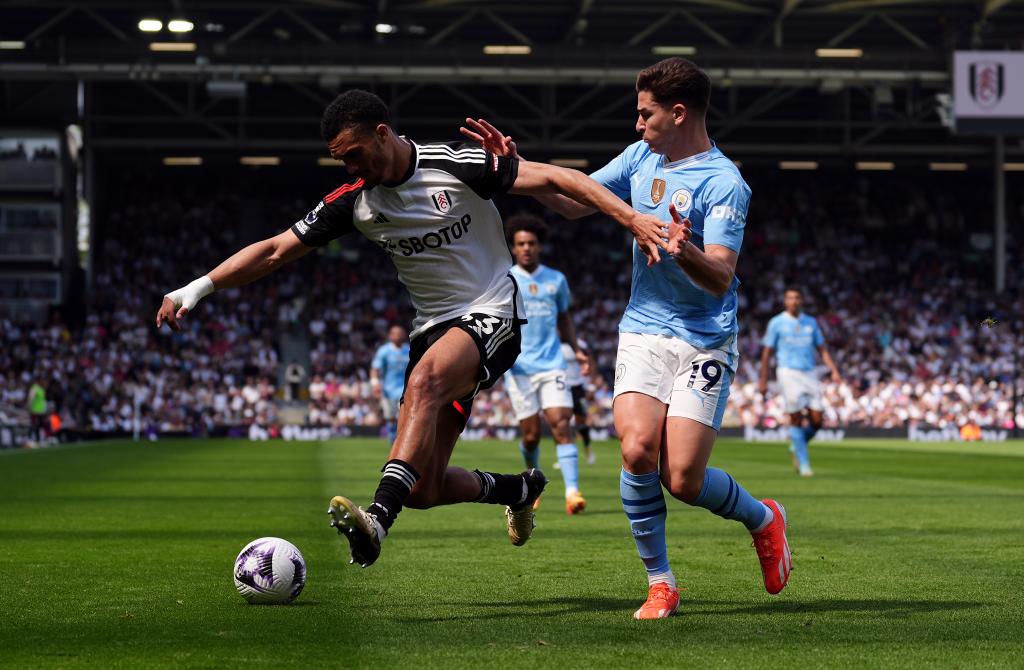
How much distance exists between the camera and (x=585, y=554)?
9.23m

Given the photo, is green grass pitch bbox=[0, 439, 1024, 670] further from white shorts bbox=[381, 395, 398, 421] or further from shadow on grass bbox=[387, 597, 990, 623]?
white shorts bbox=[381, 395, 398, 421]

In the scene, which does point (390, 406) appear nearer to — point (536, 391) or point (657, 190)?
point (536, 391)

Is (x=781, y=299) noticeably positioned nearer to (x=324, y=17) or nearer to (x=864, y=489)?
(x=324, y=17)

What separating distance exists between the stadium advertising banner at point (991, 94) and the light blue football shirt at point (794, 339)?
19972 mm

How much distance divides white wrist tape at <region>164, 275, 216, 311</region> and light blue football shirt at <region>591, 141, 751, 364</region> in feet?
6.49

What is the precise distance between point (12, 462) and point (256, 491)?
29.7ft

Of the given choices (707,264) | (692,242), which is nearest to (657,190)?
(692,242)

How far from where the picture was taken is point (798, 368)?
20.0 metres

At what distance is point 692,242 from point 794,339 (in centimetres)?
1394

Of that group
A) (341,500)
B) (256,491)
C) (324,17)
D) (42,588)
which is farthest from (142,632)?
(324,17)

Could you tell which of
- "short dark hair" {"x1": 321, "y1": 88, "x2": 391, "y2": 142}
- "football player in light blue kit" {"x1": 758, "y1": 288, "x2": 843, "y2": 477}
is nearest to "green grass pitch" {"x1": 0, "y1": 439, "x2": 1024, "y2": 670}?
"short dark hair" {"x1": 321, "y1": 88, "x2": 391, "y2": 142}

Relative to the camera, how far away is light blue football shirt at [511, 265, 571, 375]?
13.5 meters

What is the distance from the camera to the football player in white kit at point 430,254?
6.39m

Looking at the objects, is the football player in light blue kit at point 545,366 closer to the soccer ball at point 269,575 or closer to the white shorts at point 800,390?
the soccer ball at point 269,575
